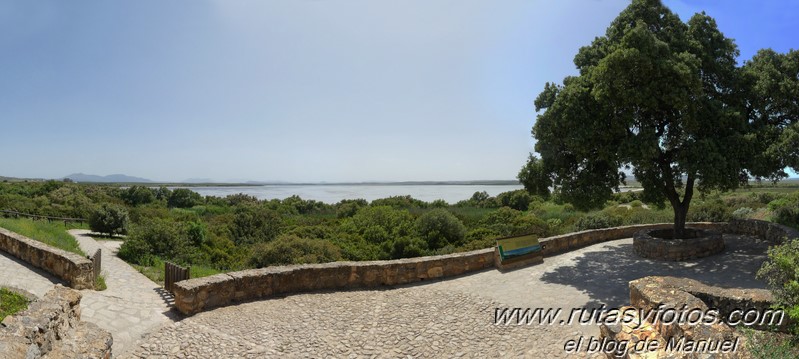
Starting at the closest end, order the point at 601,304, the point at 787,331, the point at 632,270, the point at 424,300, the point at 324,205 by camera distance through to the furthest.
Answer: the point at 787,331 → the point at 601,304 → the point at 424,300 → the point at 632,270 → the point at 324,205

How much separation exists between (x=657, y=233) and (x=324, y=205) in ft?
142

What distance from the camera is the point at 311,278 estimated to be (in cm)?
812

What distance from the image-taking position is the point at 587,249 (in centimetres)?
1167

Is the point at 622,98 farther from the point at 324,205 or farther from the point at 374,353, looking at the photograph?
the point at 324,205

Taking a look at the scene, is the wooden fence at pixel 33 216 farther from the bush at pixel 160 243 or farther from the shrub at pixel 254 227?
the bush at pixel 160 243

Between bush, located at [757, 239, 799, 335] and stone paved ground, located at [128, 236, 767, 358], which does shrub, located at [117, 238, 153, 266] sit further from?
bush, located at [757, 239, 799, 335]

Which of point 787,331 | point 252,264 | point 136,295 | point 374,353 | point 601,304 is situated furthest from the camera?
point 252,264

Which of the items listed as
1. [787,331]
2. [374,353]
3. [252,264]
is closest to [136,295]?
[374,353]

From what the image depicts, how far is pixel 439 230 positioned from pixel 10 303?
16.7 m

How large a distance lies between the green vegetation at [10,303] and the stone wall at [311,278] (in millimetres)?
1952

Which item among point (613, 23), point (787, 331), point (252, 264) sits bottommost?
point (252, 264)

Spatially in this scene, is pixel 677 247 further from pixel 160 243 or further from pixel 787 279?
pixel 160 243

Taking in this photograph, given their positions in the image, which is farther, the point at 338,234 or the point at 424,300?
the point at 338,234

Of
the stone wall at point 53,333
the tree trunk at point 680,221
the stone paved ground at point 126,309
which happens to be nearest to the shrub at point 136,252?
the stone paved ground at point 126,309
